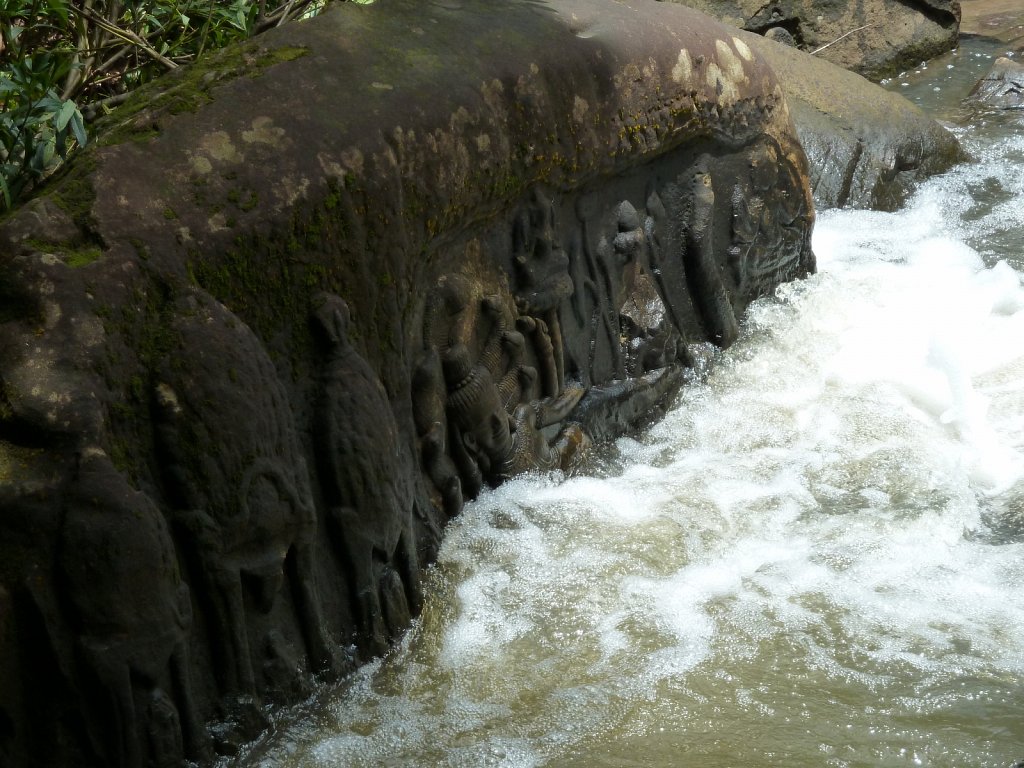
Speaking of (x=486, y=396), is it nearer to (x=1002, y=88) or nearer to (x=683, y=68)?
(x=683, y=68)

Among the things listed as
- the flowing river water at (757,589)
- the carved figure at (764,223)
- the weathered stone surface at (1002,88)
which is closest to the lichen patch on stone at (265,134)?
the flowing river water at (757,589)

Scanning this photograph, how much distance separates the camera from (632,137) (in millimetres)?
4070

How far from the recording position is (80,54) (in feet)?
11.8

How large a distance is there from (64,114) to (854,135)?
4.62 m

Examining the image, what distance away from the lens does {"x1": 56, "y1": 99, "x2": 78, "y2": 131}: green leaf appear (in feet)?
Answer: 8.98

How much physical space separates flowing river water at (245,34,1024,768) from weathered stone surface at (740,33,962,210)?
149 centimetres

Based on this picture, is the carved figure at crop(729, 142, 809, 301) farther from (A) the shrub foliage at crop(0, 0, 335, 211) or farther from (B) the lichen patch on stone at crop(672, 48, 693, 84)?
(A) the shrub foliage at crop(0, 0, 335, 211)

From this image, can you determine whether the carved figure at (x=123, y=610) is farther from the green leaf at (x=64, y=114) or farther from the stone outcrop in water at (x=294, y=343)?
the green leaf at (x=64, y=114)

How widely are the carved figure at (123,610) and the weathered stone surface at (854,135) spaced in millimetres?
4625

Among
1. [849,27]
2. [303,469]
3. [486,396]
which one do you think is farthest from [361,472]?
[849,27]

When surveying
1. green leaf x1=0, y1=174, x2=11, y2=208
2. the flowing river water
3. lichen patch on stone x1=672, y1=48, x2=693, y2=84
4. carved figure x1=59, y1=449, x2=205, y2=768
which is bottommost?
the flowing river water

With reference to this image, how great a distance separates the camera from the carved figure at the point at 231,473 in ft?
8.20

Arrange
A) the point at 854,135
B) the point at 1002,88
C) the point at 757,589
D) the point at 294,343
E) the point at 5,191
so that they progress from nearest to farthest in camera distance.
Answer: the point at 5,191 < the point at 294,343 < the point at 757,589 < the point at 854,135 < the point at 1002,88

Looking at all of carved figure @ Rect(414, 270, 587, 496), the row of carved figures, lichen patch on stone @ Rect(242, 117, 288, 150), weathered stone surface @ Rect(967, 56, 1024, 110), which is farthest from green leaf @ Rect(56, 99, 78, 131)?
weathered stone surface @ Rect(967, 56, 1024, 110)
